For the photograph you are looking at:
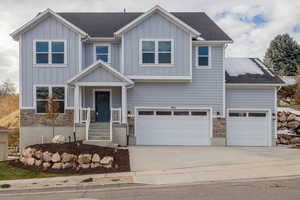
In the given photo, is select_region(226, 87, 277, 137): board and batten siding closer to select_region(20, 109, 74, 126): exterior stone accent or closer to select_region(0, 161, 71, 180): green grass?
select_region(20, 109, 74, 126): exterior stone accent

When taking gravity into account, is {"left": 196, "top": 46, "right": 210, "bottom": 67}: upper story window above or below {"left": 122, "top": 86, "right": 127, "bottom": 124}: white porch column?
above

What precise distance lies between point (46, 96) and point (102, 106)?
3568mm

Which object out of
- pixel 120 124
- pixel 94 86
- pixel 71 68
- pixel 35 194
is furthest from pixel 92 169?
pixel 71 68

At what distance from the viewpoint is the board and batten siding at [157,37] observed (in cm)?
1870

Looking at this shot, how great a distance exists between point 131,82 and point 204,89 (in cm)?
487

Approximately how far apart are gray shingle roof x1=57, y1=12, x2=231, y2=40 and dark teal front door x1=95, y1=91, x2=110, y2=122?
13.4 ft

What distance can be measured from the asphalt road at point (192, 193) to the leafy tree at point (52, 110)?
8911mm

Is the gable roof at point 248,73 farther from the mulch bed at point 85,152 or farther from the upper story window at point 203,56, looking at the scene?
the mulch bed at point 85,152

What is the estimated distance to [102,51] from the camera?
1989 cm

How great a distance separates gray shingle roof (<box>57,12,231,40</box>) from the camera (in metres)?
20.0

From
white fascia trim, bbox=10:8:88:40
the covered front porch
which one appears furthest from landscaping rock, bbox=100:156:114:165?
white fascia trim, bbox=10:8:88:40

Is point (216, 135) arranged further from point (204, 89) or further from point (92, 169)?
point (92, 169)

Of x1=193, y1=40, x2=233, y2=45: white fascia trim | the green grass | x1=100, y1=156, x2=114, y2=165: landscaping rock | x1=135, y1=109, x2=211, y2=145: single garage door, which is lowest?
the green grass

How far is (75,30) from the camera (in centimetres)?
1867
